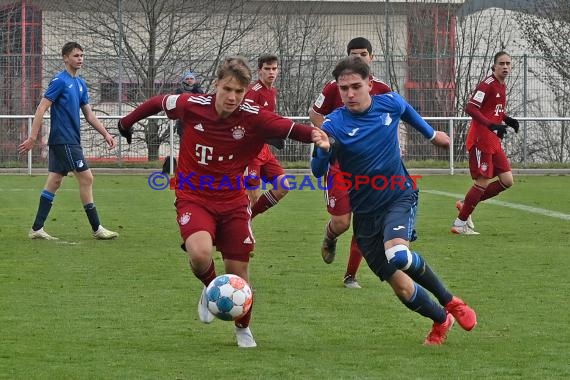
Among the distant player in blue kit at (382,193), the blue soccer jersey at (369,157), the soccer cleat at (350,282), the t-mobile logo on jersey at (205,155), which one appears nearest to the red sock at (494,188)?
the soccer cleat at (350,282)

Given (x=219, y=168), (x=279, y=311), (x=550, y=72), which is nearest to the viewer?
(x=219, y=168)

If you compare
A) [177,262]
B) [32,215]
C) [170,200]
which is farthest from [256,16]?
[177,262]

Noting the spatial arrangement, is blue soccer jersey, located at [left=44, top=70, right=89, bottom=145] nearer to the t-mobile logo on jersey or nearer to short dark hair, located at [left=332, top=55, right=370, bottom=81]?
the t-mobile logo on jersey

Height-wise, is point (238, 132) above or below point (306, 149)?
above

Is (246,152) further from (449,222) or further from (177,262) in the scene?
(449,222)

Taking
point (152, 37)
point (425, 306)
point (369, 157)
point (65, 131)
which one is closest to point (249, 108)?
point (369, 157)

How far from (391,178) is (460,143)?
A: 19.3 metres

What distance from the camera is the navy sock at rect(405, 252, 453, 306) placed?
6.45 m

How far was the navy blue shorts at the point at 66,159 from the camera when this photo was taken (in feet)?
38.4

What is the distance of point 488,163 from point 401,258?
691 centimetres

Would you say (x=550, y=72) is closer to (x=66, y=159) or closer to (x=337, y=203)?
(x=66, y=159)

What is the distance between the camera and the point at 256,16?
88.4 ft

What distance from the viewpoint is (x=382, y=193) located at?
6.66 m

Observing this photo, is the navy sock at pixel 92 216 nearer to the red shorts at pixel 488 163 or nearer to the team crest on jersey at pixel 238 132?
the red shorts at pixel 488 163
